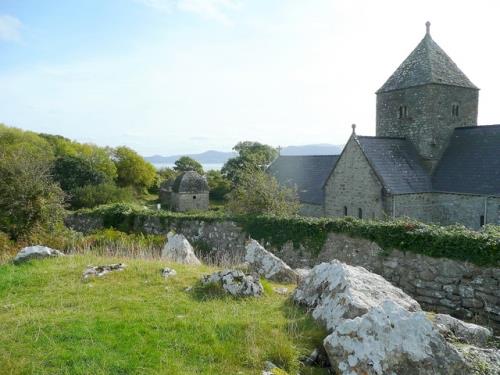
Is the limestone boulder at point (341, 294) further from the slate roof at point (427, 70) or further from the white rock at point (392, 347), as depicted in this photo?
the slate roof at point (427, 70)

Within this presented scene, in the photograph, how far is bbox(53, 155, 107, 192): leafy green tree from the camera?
4766cm

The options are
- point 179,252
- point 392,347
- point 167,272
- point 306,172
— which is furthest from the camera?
point 306,172

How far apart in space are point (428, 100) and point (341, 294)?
22571mm

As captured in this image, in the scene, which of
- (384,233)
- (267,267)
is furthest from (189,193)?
(267,267)

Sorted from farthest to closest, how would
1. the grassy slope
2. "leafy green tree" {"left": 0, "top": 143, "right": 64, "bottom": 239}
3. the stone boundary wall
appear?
"leafy green tree" {"left": 0, "top": 143, "right": 64, "bottom": 239} → the stone boundary wall → the grassy slope

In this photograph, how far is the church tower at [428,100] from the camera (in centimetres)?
2536

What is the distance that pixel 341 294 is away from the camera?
20.0 ft

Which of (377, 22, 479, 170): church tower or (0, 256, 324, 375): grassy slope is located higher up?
(377, 22, 479, 170): church tower

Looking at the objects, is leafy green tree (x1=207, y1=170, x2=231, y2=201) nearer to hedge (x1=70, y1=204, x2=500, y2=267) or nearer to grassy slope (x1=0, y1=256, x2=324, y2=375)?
hedge (x1=70, y1=204, x2=500, y2=267)

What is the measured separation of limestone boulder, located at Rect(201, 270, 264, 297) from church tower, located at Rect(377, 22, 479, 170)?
21.0 metres

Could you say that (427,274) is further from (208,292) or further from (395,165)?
(395,165)

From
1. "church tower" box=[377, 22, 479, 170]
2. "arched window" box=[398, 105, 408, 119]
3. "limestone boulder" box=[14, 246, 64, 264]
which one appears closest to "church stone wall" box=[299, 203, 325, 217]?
"church tower" box=[377, 22, 479, 170]

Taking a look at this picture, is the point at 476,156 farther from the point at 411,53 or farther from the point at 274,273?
the point at 274,273

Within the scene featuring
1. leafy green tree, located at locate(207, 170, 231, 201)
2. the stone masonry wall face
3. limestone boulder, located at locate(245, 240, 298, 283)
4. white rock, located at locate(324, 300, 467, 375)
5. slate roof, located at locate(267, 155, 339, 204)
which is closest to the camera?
white rock, located at locate(324, 300, 467, 375)
